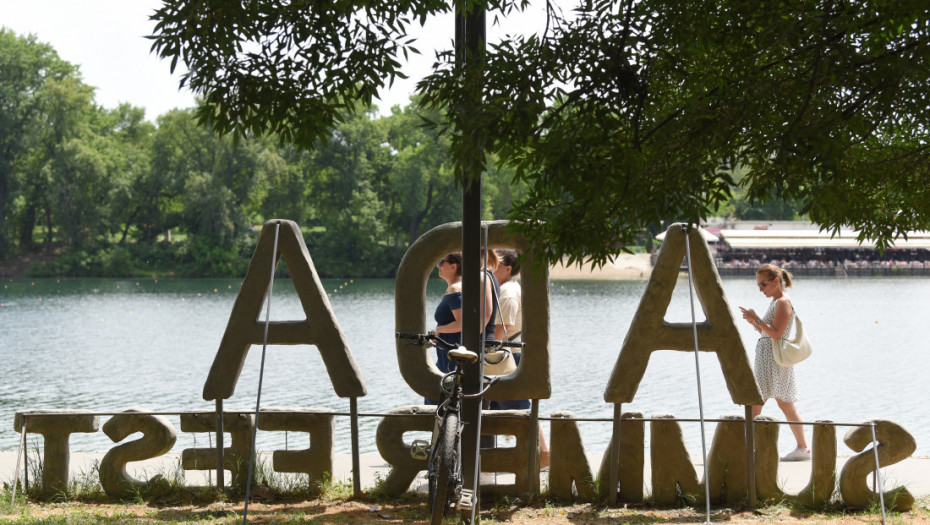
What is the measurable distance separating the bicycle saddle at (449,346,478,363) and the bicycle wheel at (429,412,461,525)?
0.96 ft

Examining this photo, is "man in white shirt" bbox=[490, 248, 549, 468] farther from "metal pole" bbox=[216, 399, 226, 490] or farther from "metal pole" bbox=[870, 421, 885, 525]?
"metal pole" bbox=[870, 421, 885, 525]

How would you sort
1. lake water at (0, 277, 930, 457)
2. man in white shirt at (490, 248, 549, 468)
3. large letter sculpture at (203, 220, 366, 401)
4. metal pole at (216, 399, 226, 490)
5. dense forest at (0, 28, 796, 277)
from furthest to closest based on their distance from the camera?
→ dense forest at (0, 28, 796, 277) < lake water at (0, 277, 930, 457) < man in white shirt at (490, 248, 549, 468) < large letter sculpture at (203, 220, 366, 401) < metal pole at (216, 399, 226, 490)

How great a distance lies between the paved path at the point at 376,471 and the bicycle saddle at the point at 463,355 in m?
1.32

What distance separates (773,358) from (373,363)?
37.3ft

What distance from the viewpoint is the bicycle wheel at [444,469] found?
4.71 m

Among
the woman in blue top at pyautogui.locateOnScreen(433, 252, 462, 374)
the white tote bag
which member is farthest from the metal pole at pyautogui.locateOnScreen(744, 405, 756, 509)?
the woman in blue top at pyautogui.locateOnScreen(433, 252, 462, 374)

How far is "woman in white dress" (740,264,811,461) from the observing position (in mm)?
6777

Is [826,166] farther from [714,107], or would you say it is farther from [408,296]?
[408,296]

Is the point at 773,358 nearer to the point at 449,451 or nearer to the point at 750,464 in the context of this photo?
the point at 750,464

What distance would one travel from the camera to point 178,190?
56125mm

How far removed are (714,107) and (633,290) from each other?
3689 centimetres

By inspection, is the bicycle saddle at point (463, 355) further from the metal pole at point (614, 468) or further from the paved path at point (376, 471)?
the paved path at point (376, 471)

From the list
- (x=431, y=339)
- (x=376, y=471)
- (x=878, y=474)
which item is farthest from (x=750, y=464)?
(x=376, y=471)

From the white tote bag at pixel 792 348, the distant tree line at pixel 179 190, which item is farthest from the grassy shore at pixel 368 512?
the distant tree line at pixel 179 190
